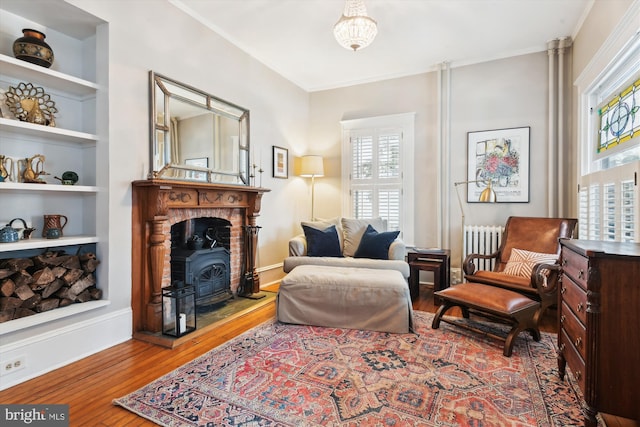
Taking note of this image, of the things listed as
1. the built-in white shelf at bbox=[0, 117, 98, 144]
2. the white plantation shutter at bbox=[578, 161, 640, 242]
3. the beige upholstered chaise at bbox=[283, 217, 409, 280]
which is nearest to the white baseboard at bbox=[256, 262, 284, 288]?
the beige upholstered chaise at bbox=[283, 217, 409, 280]

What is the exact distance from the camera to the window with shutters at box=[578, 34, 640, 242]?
2.21 meters

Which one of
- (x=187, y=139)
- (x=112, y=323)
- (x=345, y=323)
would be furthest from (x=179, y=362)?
(x=187, y=139)

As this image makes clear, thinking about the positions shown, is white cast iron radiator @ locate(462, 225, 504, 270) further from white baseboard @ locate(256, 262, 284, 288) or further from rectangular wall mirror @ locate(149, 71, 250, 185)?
rectangular wall mirror @ locate(149, 71, 250, 185)

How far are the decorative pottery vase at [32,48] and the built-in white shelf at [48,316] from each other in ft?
5.70

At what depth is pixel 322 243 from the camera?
3.83 metres

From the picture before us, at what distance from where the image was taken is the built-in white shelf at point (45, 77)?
2086 mm

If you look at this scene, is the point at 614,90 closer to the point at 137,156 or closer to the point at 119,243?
the point at 137,156

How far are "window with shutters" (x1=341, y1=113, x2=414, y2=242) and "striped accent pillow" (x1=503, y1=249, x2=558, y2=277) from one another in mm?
1430

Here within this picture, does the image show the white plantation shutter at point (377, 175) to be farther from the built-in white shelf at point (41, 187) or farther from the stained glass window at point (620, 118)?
the built-in white shelf at point (41, 187)

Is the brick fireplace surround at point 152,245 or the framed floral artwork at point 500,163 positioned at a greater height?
the framed floral artwork at point 500,163

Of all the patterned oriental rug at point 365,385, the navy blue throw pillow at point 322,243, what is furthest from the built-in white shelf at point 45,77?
the navy blue throw pillow at point 322,243

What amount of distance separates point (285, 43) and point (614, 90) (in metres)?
3.21

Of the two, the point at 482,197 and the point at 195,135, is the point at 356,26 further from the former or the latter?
the point at 482,197

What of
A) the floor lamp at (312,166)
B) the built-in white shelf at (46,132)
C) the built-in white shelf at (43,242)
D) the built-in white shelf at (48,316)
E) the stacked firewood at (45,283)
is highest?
the floor lamp at (312,166)
